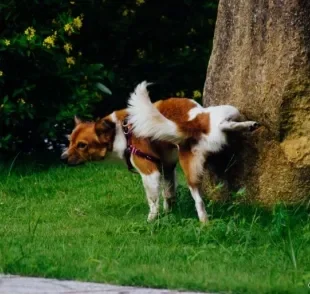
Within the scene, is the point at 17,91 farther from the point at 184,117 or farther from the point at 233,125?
the point at 233,125

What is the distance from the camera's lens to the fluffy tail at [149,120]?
905 cm

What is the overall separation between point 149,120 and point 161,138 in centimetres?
20

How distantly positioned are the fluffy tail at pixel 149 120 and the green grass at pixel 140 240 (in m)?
0.64

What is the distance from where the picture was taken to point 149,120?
905cm

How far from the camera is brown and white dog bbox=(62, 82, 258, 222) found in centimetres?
908

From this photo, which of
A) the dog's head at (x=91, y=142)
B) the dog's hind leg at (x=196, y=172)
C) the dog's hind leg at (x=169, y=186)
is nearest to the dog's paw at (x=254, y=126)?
the dog's hind leg at (x=196, y=172)

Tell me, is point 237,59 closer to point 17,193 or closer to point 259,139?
Answer: point 259,139

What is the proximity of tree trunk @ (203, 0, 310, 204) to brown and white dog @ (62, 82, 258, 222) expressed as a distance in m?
0.26

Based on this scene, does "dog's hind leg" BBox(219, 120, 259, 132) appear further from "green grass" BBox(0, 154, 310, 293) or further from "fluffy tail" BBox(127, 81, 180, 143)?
"green grass" BBox(0, 154, 310, 293)

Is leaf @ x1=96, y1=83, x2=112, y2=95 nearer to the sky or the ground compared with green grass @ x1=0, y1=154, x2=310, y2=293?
nearer to the sky

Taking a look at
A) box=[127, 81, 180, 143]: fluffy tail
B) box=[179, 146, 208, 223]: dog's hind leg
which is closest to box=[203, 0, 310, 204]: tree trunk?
box=[179, 146, 208, 223]: dog's hind leg

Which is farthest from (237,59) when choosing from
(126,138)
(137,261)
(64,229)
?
(137,261)

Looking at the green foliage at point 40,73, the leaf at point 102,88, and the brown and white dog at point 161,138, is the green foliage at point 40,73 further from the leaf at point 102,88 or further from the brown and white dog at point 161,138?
the brown and white dog at point 161,138

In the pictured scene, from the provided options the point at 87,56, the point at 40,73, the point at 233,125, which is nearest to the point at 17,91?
the point at 40,73
